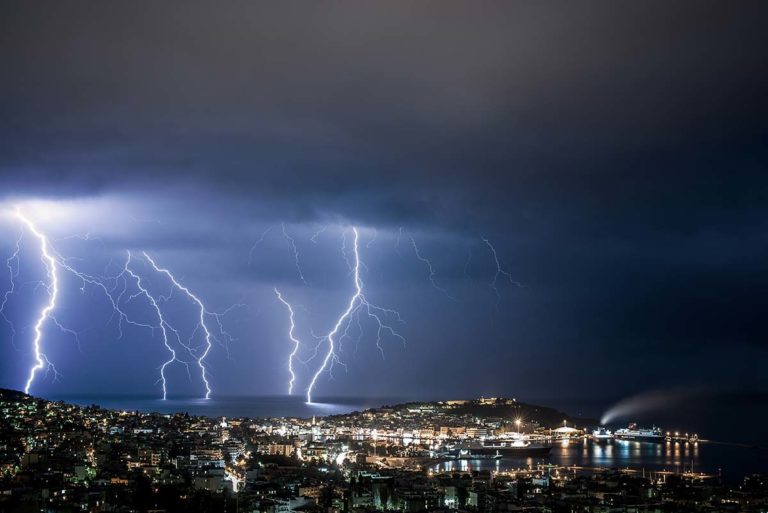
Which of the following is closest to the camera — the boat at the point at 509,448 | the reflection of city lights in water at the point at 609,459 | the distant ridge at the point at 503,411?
the reflection of city lights in water at the point at 609,459

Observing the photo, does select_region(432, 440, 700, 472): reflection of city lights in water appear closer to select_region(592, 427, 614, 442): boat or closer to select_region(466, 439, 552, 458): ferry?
select_region(466, 439, 552, 458): ferry

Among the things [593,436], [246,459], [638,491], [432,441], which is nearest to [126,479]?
[246,459]

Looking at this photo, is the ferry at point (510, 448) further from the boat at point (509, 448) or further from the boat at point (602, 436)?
the boat at point (602, 436)

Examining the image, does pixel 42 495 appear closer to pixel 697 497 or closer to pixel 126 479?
pixel 126 479

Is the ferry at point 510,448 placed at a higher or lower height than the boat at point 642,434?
lower

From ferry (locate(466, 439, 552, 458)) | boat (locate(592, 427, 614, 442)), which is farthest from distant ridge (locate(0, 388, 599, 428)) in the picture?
ferry (locate(466, 439, 552, 458))

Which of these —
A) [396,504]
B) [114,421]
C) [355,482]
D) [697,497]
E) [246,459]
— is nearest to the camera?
[396,504]

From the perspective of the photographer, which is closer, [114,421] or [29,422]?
[29,422]

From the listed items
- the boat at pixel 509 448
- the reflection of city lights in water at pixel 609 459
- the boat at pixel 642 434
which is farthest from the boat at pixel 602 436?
the boat at pixel 509 448

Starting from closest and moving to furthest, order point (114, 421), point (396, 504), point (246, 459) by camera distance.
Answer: point (396, 504) → point (246, 459) → point (114, 421)
